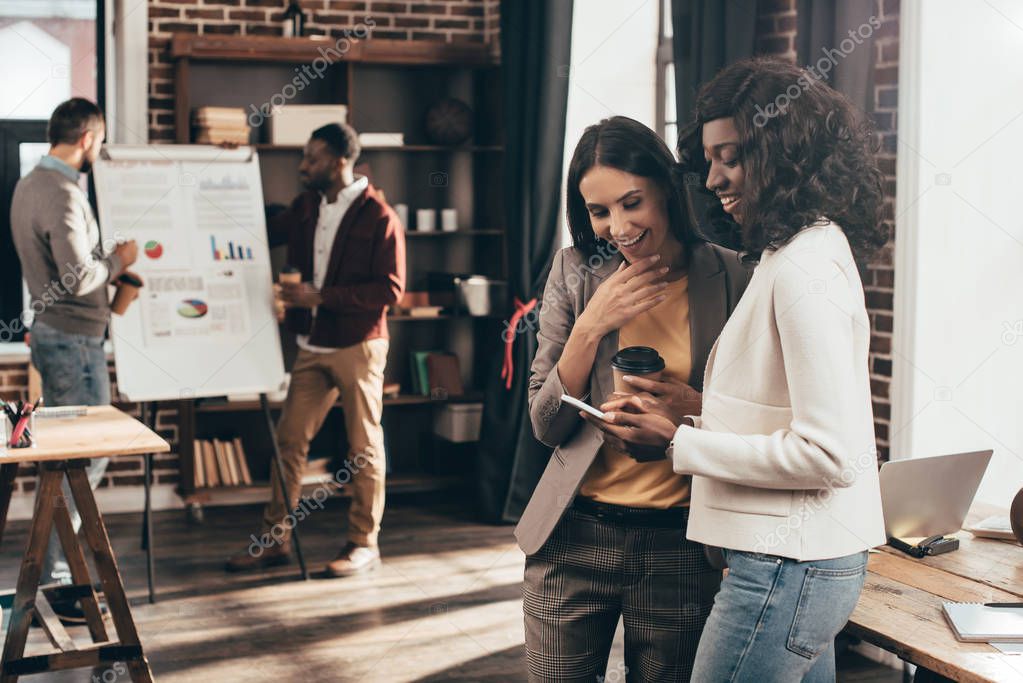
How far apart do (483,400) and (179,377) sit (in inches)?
68.6

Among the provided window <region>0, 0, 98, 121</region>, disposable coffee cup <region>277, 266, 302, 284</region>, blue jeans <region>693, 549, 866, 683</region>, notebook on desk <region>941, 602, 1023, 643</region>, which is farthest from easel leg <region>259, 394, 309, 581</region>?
blue jeans <region>693, 549, 866, 683</region>

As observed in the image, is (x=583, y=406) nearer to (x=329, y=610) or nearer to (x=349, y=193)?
(x=329, y=610)

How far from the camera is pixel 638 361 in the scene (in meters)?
1.68

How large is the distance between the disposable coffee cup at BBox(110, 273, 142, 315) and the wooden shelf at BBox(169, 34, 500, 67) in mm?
1609

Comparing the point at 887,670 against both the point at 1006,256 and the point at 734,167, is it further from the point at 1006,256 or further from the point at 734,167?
the point at 734,167

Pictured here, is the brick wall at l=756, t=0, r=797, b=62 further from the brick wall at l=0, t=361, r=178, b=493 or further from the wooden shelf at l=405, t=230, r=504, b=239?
the brick wall at l=0, t=361, r=178, b=493

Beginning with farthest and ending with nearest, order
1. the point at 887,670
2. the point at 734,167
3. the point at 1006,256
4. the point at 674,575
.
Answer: the point at 887,670 → the point at 1006,256 → the point at 674,575 → the point at 734,167

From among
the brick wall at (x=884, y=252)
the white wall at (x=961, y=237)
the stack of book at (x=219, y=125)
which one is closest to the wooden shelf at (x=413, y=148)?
the stack of book at (x=219, y=125)

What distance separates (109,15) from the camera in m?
5.57

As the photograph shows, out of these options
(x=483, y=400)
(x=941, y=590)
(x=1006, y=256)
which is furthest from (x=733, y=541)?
(x=483, y=400)

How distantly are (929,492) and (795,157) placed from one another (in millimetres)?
1021

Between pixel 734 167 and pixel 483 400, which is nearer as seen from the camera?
pixel 734 167

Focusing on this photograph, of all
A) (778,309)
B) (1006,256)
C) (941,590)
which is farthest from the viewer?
(1006,256)

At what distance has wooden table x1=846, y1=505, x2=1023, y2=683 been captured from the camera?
153 centimetres
